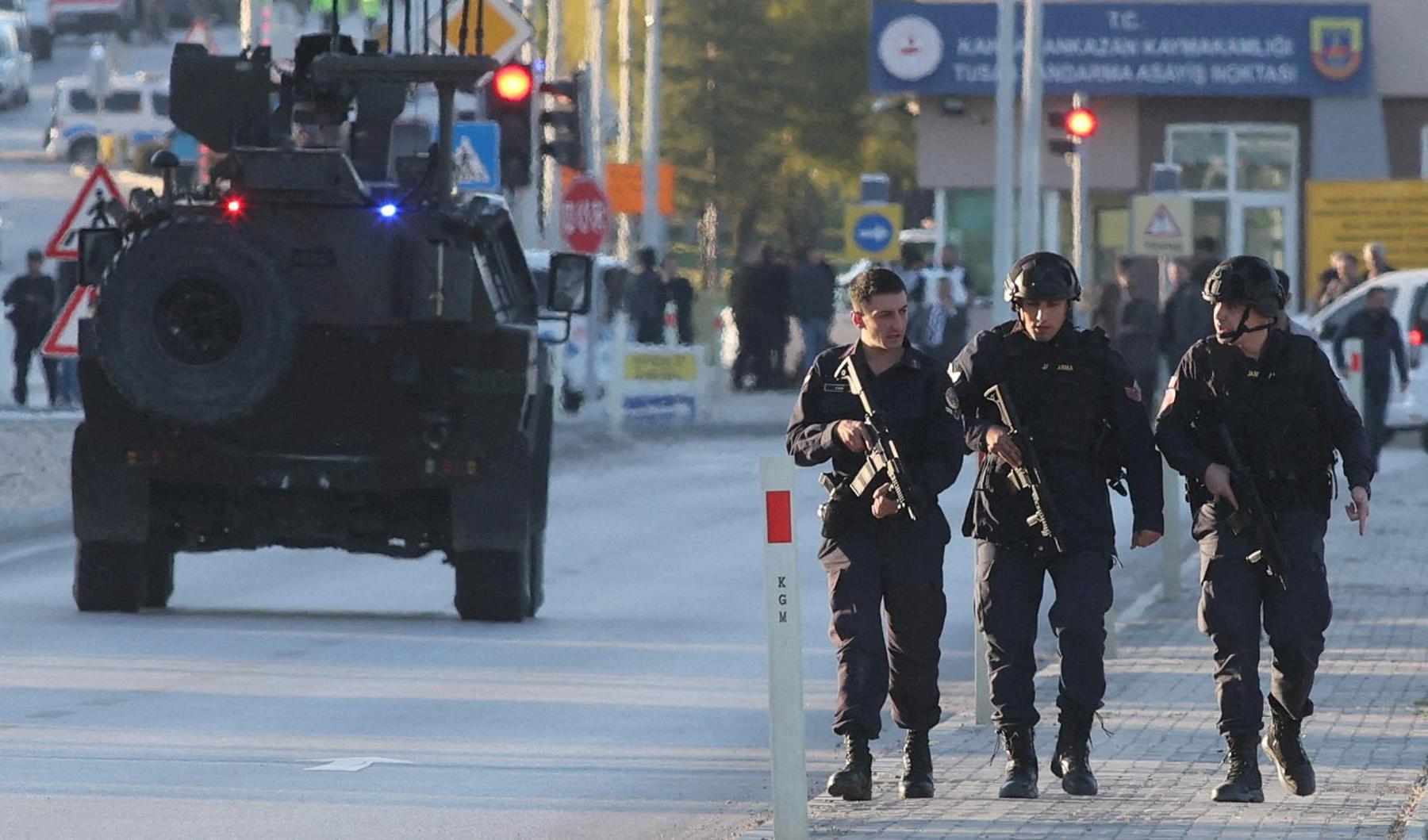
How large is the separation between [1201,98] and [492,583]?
33.7 meters

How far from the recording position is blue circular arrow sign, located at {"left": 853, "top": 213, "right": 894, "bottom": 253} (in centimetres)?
3647

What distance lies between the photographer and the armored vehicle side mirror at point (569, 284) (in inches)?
593

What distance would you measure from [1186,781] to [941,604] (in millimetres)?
1024

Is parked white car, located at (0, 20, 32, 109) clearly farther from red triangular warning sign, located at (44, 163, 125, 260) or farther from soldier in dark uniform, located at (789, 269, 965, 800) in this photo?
soldier in dark uniform, located at (789, 269, 965, 800)

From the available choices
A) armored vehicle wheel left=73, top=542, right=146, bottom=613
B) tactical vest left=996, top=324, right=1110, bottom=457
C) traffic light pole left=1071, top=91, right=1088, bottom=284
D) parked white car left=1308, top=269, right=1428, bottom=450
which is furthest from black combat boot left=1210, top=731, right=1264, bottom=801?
traffic light pole left=1071, top=91, right=1088, bottom=284

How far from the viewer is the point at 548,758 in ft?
34.1

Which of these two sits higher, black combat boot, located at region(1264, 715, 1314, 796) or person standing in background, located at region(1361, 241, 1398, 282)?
person standing in background, located at region(1361, 241, 1398, 282)

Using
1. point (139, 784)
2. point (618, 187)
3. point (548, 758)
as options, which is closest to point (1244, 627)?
point (548, 758)

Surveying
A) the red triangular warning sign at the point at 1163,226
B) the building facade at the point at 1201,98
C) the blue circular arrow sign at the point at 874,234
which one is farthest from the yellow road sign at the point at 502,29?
the building facade at the point at 1201,98

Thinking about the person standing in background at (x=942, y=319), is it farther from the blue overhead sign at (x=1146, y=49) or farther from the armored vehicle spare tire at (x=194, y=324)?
the armored vehicle spare tire at (x=194, y=324)

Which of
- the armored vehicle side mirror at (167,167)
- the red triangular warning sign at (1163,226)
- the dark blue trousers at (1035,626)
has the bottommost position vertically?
the dark blue trousers at (1035,626)

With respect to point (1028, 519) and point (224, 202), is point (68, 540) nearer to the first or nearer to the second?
point (224, 202)

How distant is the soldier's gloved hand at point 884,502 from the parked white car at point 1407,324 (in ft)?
68.5

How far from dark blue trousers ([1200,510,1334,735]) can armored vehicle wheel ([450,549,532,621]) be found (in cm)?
618
